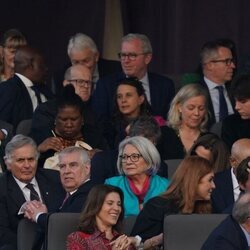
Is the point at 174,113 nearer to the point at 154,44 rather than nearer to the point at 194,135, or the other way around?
the point at 194,135

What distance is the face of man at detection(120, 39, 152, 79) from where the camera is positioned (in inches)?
719

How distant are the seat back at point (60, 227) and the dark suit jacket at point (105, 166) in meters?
1.34

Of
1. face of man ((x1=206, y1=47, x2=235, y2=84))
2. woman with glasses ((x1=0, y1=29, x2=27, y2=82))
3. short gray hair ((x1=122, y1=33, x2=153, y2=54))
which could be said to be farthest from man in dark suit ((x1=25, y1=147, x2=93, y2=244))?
woman with glasses ((x1=0, y1=29, x2=27, y2=82))

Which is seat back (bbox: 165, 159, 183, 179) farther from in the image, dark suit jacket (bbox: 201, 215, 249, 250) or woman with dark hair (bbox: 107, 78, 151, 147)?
dark suit jacket (bbox: 201, 215, 249, 250)

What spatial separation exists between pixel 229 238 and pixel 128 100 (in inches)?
156

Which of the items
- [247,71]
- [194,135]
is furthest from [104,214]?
[247,71]

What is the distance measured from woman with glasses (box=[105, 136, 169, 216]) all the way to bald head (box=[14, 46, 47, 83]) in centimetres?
246

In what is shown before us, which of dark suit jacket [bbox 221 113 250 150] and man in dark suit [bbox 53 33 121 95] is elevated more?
man in dark suit [bbox 53 33 121 95]

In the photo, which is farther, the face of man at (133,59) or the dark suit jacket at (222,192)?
the face of man at (133,59)

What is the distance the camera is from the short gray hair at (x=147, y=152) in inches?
Answer: 621

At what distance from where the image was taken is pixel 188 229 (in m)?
14.6

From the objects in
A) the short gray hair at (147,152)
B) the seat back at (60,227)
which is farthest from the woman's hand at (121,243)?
the short gray hair at (147,152)

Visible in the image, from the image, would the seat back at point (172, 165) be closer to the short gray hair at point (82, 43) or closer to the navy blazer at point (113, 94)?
the navy blazer at point (113, 94)

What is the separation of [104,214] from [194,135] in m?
2.62
